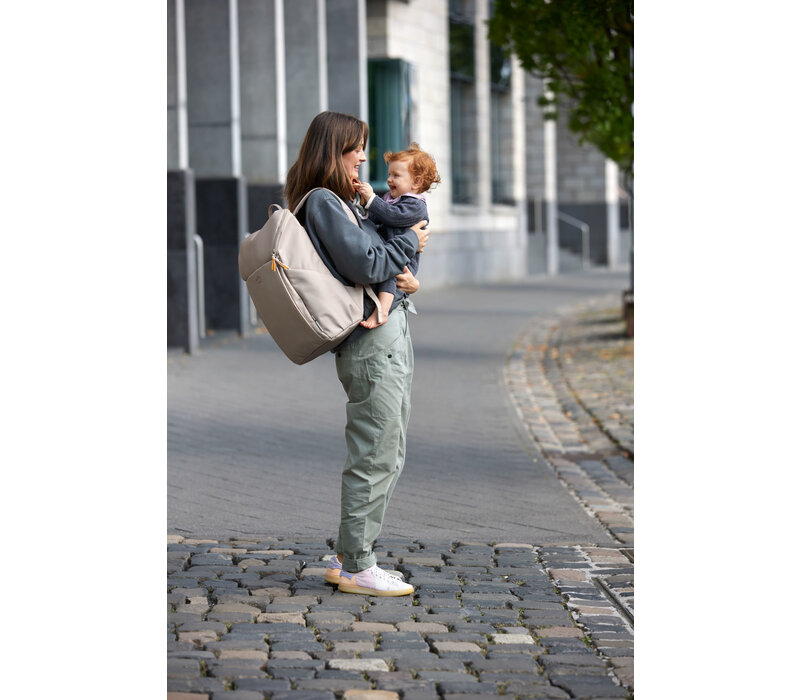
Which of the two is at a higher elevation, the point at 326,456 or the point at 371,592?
the point at 371,592

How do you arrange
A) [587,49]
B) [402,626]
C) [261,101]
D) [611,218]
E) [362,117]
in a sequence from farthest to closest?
[611,218]
[362,117]
[261,101]
[587,49]
[402,626]

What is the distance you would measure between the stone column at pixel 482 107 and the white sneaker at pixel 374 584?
77.5ft

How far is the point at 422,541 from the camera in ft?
18.7

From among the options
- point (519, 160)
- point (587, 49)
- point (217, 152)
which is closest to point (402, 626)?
point (587, 49)

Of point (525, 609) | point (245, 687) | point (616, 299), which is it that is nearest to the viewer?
point (245, 687)

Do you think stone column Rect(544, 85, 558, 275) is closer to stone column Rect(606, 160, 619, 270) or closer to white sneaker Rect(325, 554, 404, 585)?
stone column Rect(606, 160, 619, 270)

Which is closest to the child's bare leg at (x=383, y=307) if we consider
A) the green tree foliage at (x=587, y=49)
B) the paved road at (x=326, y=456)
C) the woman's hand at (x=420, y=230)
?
the woman's hand at (x=420, y=230)

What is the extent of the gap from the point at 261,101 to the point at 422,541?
12678mm

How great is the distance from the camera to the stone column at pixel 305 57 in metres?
18.9

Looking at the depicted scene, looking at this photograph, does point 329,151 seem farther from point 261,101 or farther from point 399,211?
point 261,101
